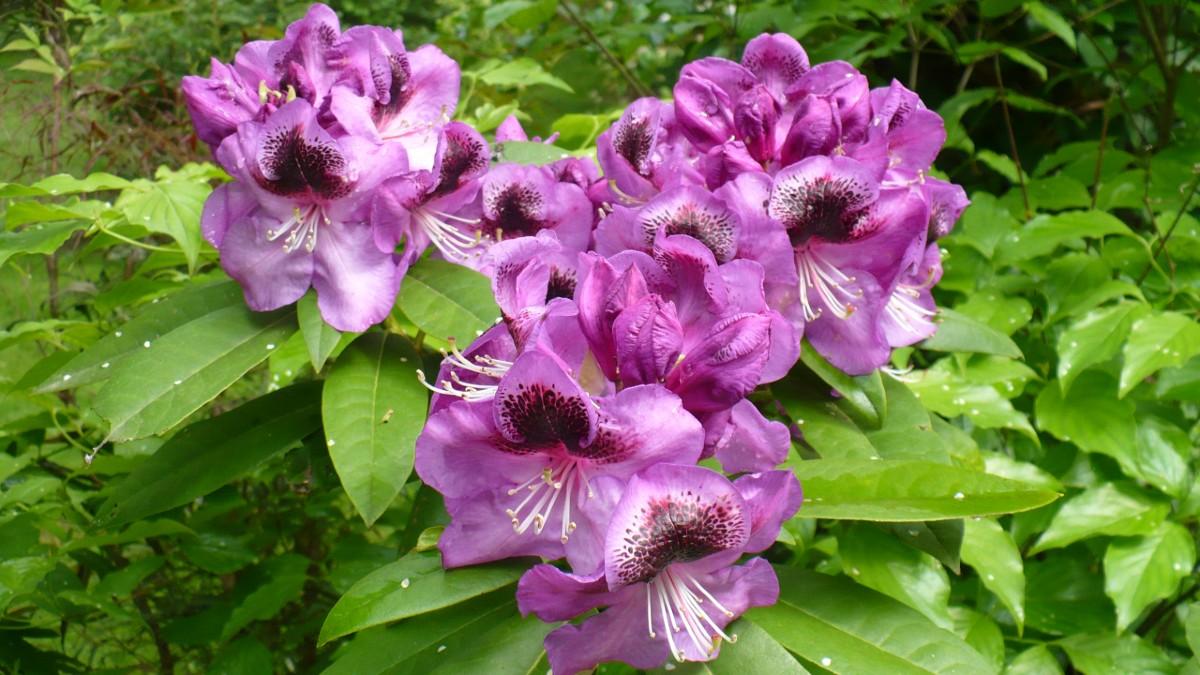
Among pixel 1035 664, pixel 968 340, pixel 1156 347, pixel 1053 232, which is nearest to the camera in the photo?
pixel 968 340

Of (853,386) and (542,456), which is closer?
(542,456)

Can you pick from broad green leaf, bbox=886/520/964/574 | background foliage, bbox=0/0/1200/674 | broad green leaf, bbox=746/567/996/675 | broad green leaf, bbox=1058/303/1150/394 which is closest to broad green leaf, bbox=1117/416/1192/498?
background foliage, bbox=0/0/1200/674

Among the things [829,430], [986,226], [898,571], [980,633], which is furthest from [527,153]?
[986,226]

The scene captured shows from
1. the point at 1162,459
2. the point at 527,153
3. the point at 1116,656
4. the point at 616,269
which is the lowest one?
the point at 1116,656

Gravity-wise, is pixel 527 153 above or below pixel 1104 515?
above

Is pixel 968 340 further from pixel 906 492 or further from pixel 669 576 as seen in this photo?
pixel 669 576

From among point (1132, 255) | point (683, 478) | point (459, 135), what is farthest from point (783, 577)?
point (1132, 255)

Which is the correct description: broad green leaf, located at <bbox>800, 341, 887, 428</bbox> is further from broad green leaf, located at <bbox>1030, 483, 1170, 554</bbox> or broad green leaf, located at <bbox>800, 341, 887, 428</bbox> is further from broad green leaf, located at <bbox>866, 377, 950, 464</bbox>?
broad green leaf, located at <bbox>1030, 483, 1170, 554</bbox>

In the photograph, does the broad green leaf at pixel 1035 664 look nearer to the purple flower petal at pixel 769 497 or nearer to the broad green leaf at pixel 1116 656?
the broad green leaf at pixel 1116 656
